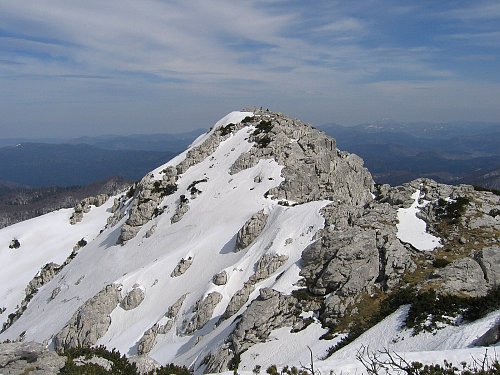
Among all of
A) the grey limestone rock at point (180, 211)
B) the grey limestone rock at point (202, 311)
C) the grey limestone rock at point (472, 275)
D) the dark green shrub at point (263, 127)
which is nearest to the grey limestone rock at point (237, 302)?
the grey limestone rock at point (202, 311)

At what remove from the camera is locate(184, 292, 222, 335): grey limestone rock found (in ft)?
112

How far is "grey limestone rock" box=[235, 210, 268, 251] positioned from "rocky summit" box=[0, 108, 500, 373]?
13cm

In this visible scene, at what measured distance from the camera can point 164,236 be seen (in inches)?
2063

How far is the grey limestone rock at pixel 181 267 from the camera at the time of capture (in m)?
42.7

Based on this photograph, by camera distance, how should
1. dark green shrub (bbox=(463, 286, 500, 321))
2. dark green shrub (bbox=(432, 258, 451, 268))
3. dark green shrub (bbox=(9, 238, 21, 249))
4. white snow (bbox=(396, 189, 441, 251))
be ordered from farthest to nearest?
dark green shrub (bbox=(9, 238, 21, 249)), white snow (bbox=(396, 189, 441, 251)), dark green shrub (bbox=(432, 258, 451, 268)), dark green shrub (bbox=(463, 286, 500, 321))

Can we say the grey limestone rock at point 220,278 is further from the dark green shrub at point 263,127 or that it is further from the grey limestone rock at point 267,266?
the dark green shrub at point 263,127

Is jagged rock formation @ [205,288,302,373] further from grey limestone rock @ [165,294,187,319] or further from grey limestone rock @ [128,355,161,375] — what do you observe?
grey limestone rock @ [165,294,187,319]

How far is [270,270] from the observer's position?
35.7 m

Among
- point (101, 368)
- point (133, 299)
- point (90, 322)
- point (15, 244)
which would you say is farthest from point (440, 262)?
point (15, 244)

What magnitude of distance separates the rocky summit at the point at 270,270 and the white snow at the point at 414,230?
186 mm

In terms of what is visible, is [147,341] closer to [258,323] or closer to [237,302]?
[237,302]

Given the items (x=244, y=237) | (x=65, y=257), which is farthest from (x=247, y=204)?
(x=65, y=257)

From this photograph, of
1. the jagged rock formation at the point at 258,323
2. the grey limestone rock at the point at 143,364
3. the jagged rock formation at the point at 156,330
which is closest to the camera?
the grey limestone rock at the point at 143,364

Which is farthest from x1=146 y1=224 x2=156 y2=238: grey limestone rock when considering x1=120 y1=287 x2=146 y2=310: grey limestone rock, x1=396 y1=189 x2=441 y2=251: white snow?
x1=396 y1=189 x2=441 y2=251: white snow
